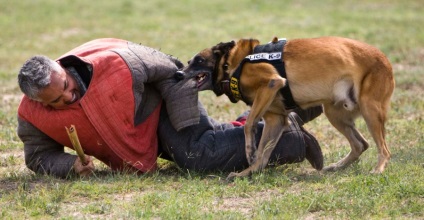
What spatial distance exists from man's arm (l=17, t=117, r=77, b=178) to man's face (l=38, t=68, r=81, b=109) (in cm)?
28

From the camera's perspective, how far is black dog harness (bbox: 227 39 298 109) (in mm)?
5836

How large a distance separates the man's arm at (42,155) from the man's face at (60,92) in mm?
280

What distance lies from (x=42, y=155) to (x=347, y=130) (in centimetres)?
239

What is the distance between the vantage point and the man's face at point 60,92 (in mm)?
5297

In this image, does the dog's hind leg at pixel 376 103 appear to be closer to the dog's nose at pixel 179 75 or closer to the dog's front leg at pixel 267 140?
the dog's front leg at pixel 267 140

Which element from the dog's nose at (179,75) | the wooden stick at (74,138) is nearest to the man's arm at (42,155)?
the wooden stick at (74,138)

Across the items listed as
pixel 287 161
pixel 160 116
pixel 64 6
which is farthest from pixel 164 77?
pixel 64 6

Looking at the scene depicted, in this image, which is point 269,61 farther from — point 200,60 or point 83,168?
point 83,168

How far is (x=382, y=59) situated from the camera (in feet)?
18.9

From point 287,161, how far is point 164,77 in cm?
112

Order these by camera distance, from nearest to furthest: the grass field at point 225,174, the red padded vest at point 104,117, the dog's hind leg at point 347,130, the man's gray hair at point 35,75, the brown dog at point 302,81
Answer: the grass field at point 225,174 → the man's gray hair at point 35,75 → the red padded vest at point 104,117 → the brown dog at point 302,81 → the dog's hind leg at point 347,130

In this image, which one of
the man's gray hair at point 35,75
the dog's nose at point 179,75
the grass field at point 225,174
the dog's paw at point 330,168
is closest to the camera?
the grass field at point 225,174

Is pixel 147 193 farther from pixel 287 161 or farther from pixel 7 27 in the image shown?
pixel 7 27

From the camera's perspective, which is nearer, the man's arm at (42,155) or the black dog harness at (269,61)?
the man's arm at (42,155)
